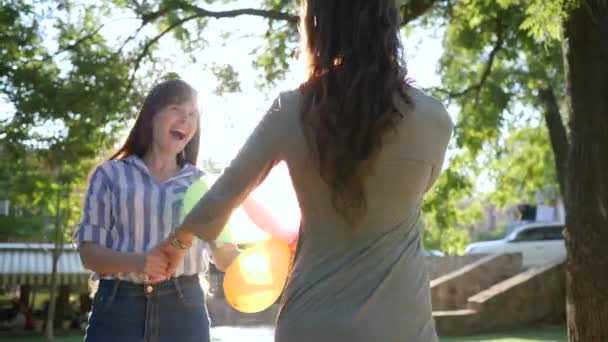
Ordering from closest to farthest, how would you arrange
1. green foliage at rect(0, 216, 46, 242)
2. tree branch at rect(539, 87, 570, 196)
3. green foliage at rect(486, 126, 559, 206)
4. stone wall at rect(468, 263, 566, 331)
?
stone wall at rect(468, 263, 566, 331)
tree branch at rect(539, 87, 570, 196)
green foliage at rect(486, 126, 559, 206)
green foliage at rect(0, 216, 46, 242)

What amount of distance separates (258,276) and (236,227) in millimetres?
184

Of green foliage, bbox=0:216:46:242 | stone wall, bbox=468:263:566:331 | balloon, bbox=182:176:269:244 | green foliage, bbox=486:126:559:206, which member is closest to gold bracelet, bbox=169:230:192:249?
balloon, bbox=182:176:269:244

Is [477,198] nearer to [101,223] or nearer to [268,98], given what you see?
[268,98]

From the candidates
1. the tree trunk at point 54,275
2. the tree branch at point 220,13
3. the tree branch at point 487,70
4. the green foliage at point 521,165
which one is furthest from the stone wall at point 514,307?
the tree trunk at point 54,275

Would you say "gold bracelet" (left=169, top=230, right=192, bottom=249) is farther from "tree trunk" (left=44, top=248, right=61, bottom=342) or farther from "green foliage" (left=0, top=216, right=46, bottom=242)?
"green foliage" (left=0, top=216, right=46, bottom=242)

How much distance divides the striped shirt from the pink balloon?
0.60 metres

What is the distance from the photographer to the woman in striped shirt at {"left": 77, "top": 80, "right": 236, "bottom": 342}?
3.04 meters

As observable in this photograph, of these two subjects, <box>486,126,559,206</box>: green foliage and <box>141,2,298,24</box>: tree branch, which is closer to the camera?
<box>141,2,298,24</box>: tree branch

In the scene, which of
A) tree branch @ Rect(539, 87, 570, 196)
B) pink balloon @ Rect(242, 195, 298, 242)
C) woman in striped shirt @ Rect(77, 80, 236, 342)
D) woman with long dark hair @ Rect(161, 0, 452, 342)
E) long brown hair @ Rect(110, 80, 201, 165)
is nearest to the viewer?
woman with long dark hair @ Rect(161, 0, 452, 342)

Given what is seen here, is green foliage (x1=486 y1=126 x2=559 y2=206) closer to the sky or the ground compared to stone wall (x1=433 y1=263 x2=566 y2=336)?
closer to the sky

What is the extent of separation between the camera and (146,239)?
10.2 feet

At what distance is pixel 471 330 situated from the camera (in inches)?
639

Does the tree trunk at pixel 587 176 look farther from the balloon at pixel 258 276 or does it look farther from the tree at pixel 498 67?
the balloon at pixel 258 276

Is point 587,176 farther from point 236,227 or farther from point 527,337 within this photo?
point 527,337
